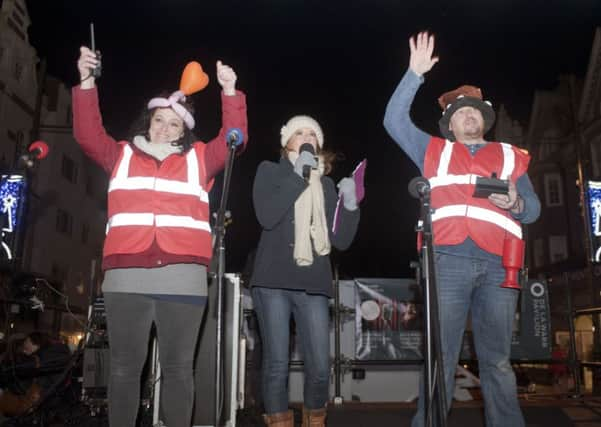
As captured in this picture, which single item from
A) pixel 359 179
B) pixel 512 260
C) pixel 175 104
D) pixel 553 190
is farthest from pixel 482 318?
pixel 553 190

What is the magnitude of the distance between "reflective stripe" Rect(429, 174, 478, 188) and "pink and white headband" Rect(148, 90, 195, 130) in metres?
1.26

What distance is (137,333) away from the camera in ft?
7.57

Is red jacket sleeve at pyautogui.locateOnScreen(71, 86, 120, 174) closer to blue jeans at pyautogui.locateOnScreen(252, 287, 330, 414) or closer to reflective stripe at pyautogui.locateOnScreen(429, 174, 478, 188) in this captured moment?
blue jeans at pyautogui.locateOnScreen(252, 287, 330, 414)

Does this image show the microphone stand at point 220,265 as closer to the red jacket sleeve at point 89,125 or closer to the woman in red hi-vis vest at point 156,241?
the woman in red hi-vis vest at point 156,241

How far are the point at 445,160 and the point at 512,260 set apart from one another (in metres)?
0.59

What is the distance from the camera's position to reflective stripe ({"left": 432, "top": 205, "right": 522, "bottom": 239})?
263 cm

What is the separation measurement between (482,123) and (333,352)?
11.7 feet

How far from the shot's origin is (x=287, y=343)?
2.89 metres

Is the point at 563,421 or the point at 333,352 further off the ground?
the point at 333,352

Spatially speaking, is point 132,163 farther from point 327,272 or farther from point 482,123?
point 482,123

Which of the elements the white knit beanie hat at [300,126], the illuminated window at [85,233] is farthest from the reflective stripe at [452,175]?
the illuminated window at [85,233]

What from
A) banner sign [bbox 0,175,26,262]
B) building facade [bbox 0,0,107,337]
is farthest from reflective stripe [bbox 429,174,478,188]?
building facade [bbox 0,0,107,337]

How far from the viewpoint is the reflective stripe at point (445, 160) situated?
274cm

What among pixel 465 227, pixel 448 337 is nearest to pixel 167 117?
pixel 465 227
